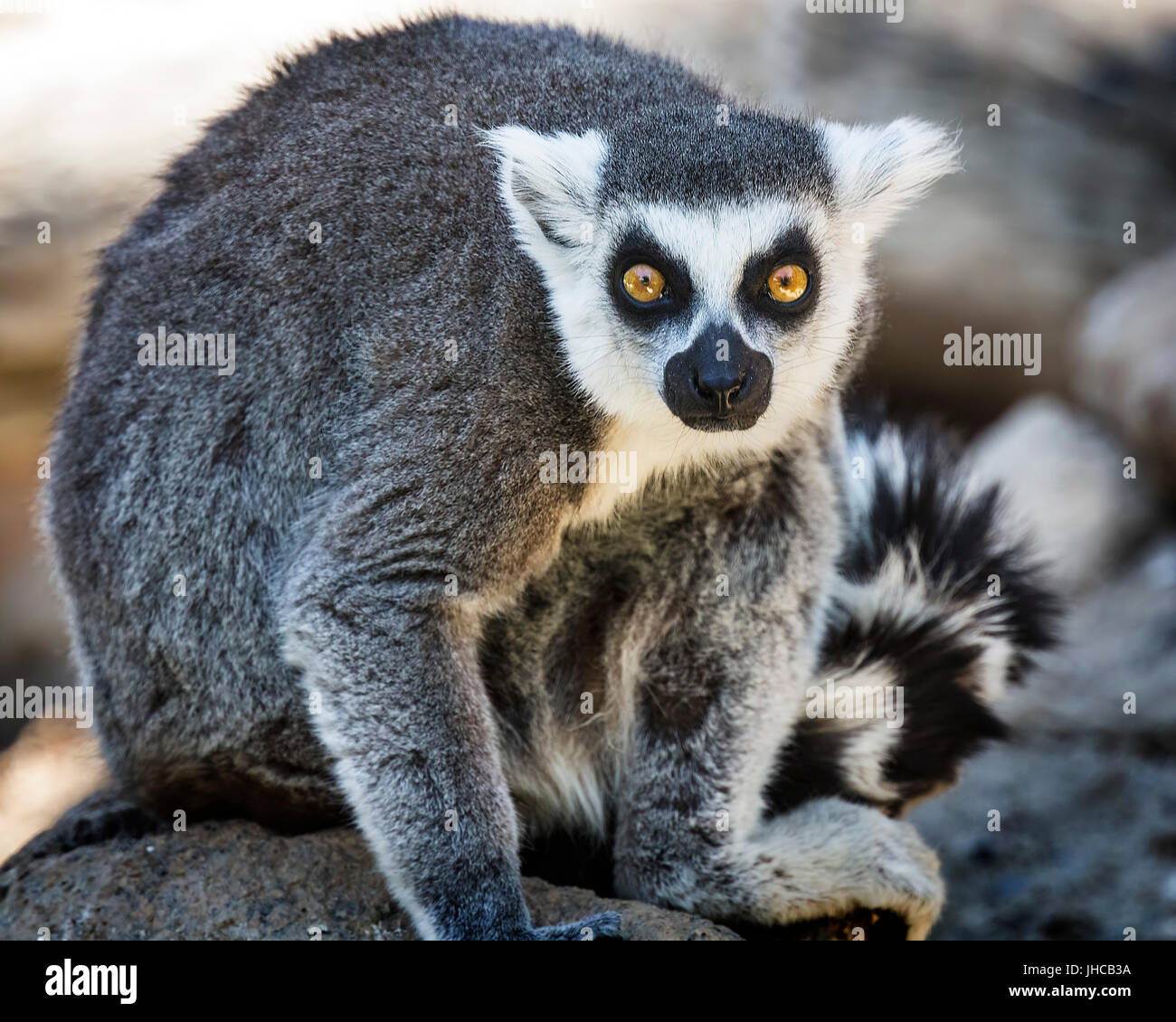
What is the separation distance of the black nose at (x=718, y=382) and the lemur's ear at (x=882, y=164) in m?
0.86

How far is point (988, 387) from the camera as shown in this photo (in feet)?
37.9

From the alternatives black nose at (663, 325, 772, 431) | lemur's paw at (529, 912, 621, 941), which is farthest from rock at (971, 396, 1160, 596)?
lemur's paw at (529, 912, 621, 941)

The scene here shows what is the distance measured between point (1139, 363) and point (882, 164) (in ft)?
16.8

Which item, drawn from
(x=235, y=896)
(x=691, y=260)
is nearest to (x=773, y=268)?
(x=691, y=260)

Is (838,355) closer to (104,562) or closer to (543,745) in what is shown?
(543,745)

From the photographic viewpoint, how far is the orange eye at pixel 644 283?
449 cm

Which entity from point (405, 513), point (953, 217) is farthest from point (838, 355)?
point (953, 217)

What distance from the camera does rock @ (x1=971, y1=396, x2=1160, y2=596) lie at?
30.6 feet

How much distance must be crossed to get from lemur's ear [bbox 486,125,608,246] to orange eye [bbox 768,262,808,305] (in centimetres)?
65

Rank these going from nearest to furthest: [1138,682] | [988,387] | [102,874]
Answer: [102,874] < [1138,682] < [988,387]

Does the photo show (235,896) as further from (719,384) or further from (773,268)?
(773,268)

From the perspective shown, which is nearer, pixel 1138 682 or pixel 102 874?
pixel 102 874
